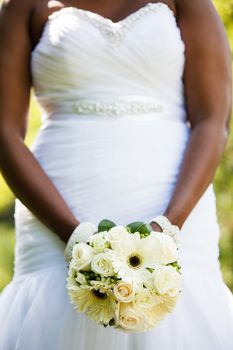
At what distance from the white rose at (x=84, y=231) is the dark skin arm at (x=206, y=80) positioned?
0.46m

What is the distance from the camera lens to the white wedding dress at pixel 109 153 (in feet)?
13.2

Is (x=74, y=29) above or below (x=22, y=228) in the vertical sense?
above

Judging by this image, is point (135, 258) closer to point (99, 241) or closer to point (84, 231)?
point (99, 241)

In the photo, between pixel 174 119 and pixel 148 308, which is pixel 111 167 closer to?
pixel 174 119

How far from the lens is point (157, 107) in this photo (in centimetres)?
421

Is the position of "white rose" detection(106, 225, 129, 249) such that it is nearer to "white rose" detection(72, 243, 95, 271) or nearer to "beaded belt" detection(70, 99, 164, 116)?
"white rose" detection(72, 243, 95, 271)

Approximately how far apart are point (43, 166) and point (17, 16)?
58 cm

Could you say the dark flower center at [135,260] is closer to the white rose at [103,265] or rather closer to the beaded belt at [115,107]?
the white rose at [103,265]

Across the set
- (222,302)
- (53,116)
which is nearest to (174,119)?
(53,116)

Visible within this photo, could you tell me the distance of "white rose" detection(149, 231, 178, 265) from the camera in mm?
3580

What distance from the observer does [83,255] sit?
3.57m

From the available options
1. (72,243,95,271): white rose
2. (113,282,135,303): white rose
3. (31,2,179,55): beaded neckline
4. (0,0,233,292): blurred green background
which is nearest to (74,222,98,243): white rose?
(72,243,95,271): white rose

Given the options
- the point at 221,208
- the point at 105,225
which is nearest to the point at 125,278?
the point at 105,225

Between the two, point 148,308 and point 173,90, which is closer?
point 148,308
